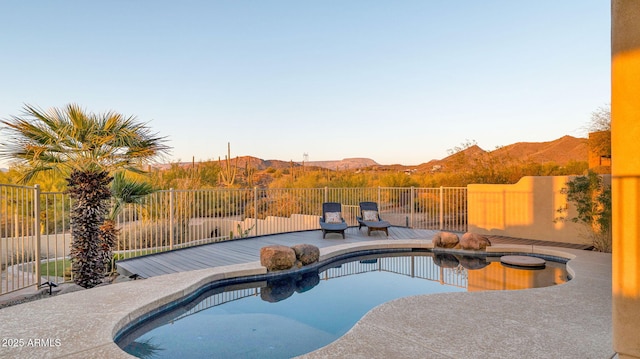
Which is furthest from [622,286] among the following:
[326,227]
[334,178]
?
[334,178]

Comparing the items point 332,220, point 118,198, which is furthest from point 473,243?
point 118,198

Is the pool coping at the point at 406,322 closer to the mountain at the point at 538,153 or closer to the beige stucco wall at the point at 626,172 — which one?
the beige stucco wall at the point at 626,172

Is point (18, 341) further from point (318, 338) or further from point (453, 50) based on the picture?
point (453, 50)

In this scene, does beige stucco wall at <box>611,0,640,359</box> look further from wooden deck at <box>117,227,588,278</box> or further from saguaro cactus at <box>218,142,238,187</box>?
saguaro cactus at <box>218,142,238,187</box>

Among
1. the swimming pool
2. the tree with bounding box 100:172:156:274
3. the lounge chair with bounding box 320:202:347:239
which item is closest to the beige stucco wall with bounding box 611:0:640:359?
the swimming pool

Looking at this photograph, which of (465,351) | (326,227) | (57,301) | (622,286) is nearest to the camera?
(622,286)

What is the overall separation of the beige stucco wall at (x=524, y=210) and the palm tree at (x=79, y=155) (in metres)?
9.89

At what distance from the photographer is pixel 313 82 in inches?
580

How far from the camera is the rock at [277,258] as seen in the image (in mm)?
6047

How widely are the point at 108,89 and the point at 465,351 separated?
45.7 ft

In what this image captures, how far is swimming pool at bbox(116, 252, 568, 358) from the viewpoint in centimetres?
356

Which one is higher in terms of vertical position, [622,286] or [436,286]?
[622,286]

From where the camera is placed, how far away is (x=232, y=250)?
308 inches

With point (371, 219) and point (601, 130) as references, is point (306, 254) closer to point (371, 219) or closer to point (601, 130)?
point (371, 219)
